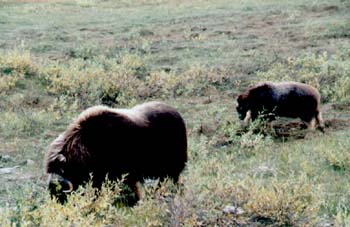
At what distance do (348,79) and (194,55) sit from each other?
477 centimetres

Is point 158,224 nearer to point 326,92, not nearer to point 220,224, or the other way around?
point 220,224

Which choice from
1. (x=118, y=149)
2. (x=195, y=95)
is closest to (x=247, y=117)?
(x=195, y=95)

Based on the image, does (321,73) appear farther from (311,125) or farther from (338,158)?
(338,158)

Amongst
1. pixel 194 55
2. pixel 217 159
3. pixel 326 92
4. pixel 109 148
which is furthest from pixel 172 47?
pixel 109 148

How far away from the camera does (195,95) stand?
12586 millimetres

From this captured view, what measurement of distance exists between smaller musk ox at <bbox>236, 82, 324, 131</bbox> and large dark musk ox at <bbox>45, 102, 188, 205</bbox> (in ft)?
12.0

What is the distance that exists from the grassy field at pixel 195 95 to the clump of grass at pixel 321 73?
3 centimetres

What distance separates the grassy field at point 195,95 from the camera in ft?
18.3

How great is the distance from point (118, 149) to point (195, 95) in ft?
21.5

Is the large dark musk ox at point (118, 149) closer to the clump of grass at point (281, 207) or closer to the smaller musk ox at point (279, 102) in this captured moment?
the clump of grass at point (281, 207)

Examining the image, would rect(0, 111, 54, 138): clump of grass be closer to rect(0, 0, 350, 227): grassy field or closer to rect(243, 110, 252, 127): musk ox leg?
rect(0, 0, 350, 227): grassy field

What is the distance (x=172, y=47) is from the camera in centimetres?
1655

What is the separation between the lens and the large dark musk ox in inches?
225

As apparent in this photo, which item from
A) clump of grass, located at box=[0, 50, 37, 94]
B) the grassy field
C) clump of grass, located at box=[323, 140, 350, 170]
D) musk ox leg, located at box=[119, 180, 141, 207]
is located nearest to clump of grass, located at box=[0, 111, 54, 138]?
the grassy field
